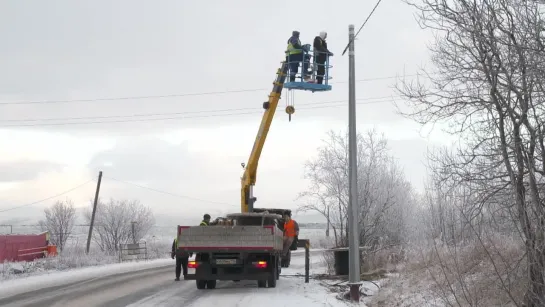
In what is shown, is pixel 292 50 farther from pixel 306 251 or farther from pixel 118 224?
pixel 118 224

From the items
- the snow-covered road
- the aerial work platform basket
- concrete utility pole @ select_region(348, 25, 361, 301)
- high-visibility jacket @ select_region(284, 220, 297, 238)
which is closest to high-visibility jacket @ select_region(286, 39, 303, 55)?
the aerial work platform basket

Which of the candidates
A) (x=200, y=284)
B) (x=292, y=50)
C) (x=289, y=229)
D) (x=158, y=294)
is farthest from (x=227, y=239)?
(x=292, y=50)

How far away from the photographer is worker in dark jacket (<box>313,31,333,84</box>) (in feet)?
56.2

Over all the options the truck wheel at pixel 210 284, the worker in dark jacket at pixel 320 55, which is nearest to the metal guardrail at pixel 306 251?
the truck wheel at pixel 210 284

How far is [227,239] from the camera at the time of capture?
14328 millimetres

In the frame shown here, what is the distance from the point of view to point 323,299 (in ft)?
40.1

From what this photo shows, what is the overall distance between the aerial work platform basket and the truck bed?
4.86 metres

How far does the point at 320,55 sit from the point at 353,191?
6316 millimetres

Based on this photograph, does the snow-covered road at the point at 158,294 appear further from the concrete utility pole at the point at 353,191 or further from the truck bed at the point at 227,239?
the truck bed at the point at 227,239

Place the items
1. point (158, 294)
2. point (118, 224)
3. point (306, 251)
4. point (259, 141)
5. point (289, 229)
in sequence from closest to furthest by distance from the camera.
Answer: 1. point (158, 294)
2. point (306, 251)
3. point (289, 229)
4. point (259, 141)
5. point (118, 224)

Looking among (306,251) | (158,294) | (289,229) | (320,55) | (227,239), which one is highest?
(320,55)

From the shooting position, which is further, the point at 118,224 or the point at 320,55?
the point at 118,224

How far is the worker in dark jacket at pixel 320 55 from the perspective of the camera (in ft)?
56.2

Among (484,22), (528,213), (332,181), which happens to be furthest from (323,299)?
(332,181)
